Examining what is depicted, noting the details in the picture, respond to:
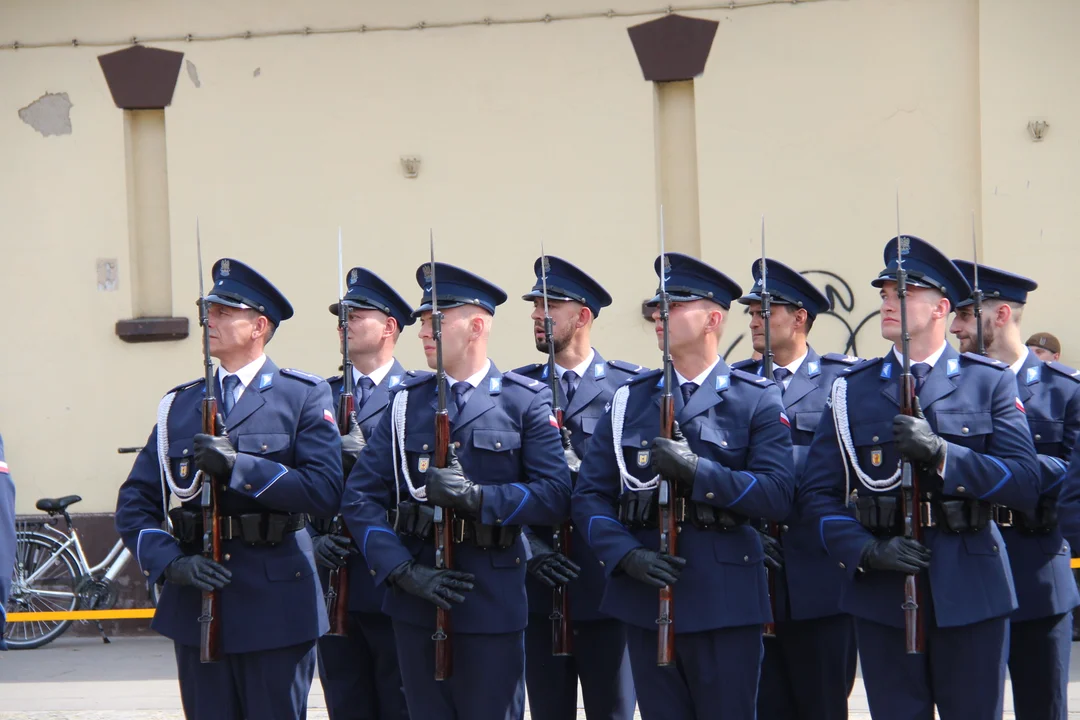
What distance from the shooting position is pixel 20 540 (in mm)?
10172

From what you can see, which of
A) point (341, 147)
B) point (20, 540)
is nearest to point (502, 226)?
point (341, 147)

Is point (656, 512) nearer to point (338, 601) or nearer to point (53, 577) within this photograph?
point (338, 601)

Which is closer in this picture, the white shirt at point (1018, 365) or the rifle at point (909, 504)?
the rifle at point (909, 504)

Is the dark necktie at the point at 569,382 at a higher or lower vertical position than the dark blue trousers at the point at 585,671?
higher

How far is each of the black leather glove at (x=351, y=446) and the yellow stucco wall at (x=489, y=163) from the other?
3827 mm

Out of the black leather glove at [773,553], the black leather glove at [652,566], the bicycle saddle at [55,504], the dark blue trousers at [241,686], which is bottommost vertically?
the dark blue trousers at [241,686]

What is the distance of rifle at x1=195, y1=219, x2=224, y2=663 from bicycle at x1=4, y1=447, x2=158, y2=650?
5014 mm

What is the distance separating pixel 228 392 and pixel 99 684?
165 inches

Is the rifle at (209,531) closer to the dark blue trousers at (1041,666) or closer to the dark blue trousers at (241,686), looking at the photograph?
the dark blue trousers at (241,686)

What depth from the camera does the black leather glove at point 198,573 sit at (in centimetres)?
511

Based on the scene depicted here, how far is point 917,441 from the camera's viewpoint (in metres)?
4.74

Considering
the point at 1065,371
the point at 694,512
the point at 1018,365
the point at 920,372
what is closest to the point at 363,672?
the point at 694,512

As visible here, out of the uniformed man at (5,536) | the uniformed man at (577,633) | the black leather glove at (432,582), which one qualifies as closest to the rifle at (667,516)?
the black leather glove at (432,582)

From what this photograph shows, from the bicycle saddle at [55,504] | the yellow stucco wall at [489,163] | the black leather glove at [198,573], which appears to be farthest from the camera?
the bicycle saddle at [55,504]
